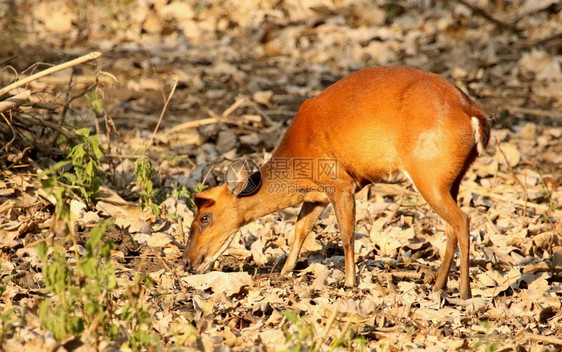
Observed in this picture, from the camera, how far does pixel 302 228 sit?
6.36 m

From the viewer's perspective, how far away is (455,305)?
5457mm

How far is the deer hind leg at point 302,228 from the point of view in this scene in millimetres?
6166

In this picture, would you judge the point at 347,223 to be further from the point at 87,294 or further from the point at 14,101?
the point at 14,101

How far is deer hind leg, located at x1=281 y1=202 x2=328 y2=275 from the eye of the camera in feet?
20.2

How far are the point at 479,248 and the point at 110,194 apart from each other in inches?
135

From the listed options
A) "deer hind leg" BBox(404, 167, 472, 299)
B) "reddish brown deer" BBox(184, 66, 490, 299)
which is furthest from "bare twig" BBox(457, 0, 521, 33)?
"deer hind leg" BBox(404, 167, 472, 299)

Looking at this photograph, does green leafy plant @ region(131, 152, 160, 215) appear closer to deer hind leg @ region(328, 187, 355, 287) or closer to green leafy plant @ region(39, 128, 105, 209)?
green leafy plant @ region(39, 128, 105, 209)

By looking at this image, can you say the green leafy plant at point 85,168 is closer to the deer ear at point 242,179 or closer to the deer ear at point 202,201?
the deer ear at point 202,201

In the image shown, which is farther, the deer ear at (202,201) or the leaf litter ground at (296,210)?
the deer ear at (202,201)

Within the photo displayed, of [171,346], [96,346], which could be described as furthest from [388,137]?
[96,346]

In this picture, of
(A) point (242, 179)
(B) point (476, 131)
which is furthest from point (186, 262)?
(B) point (476, 131)

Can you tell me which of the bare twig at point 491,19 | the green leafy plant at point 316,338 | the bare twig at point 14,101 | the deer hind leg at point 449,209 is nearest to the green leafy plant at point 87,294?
the green leafy plant at point 316,338

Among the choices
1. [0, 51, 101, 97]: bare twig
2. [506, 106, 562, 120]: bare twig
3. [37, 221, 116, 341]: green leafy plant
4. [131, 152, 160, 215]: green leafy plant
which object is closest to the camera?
[37, 221, 116, 341]: green leafy plant

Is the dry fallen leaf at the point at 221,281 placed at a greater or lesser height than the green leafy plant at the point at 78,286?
lesser
